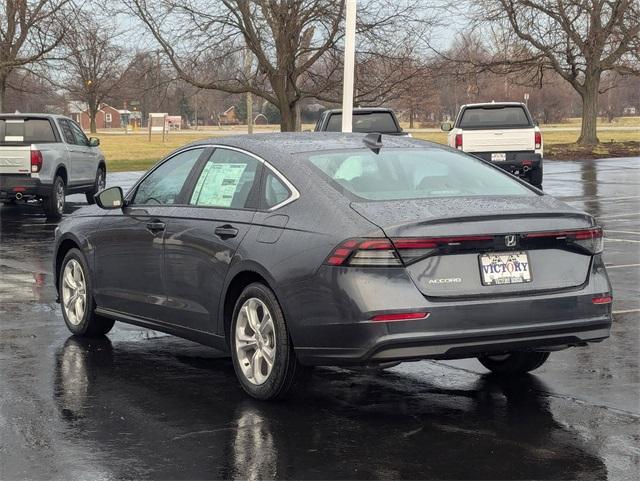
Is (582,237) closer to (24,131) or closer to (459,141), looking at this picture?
(24,131)

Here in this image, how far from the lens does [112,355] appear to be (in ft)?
27.8

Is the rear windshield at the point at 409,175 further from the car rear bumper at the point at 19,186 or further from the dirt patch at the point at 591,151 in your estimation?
the dirt patch at the point at 591,151

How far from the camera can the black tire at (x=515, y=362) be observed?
742 cm

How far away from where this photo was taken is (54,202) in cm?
2133

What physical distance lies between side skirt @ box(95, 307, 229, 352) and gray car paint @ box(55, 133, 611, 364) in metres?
0.02

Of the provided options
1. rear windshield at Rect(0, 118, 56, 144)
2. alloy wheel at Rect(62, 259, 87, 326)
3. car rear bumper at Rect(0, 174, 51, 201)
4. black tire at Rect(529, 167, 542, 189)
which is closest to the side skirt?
alloy wheel at Rect(62, 259, 87, 326)

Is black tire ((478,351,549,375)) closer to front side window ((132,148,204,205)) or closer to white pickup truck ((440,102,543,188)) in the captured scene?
front side window ((132,148,204,205))

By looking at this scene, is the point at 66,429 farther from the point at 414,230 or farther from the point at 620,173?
the point at 620,173

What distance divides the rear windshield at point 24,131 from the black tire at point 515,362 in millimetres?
15519

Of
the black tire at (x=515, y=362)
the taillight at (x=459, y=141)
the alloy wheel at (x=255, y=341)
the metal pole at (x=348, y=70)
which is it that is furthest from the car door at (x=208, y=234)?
the taillight at (x=459, y=141)

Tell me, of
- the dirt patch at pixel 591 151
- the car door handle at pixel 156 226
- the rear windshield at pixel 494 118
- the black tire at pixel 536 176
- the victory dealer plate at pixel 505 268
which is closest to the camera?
the victory dealer plate at pixel 505 268

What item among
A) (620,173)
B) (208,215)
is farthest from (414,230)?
(620,173)

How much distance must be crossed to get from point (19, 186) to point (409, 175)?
15.2 m

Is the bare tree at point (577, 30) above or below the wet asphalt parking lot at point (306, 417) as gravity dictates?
above
